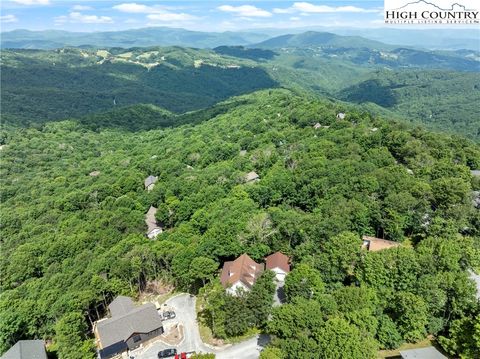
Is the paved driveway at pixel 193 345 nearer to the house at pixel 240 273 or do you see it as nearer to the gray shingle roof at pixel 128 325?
the gray shingle roof at pixel 128 325

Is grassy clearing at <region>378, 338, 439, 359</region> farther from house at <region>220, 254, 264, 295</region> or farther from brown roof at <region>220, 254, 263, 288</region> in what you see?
brown roof at <region>220, 254, 263, 288</region>

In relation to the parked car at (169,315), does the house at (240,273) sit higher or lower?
higher

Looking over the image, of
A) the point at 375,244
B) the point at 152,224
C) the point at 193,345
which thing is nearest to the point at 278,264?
the point at 375,244

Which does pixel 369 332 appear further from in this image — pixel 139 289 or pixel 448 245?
pixel 139 289

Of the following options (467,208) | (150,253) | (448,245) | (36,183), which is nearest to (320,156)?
(467,208)

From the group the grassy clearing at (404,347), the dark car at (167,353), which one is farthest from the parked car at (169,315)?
the grassy clearing at (404,347)

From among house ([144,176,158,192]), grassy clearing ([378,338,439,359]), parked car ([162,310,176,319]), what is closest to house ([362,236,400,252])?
grassy clearing ([378,338,439,359])
